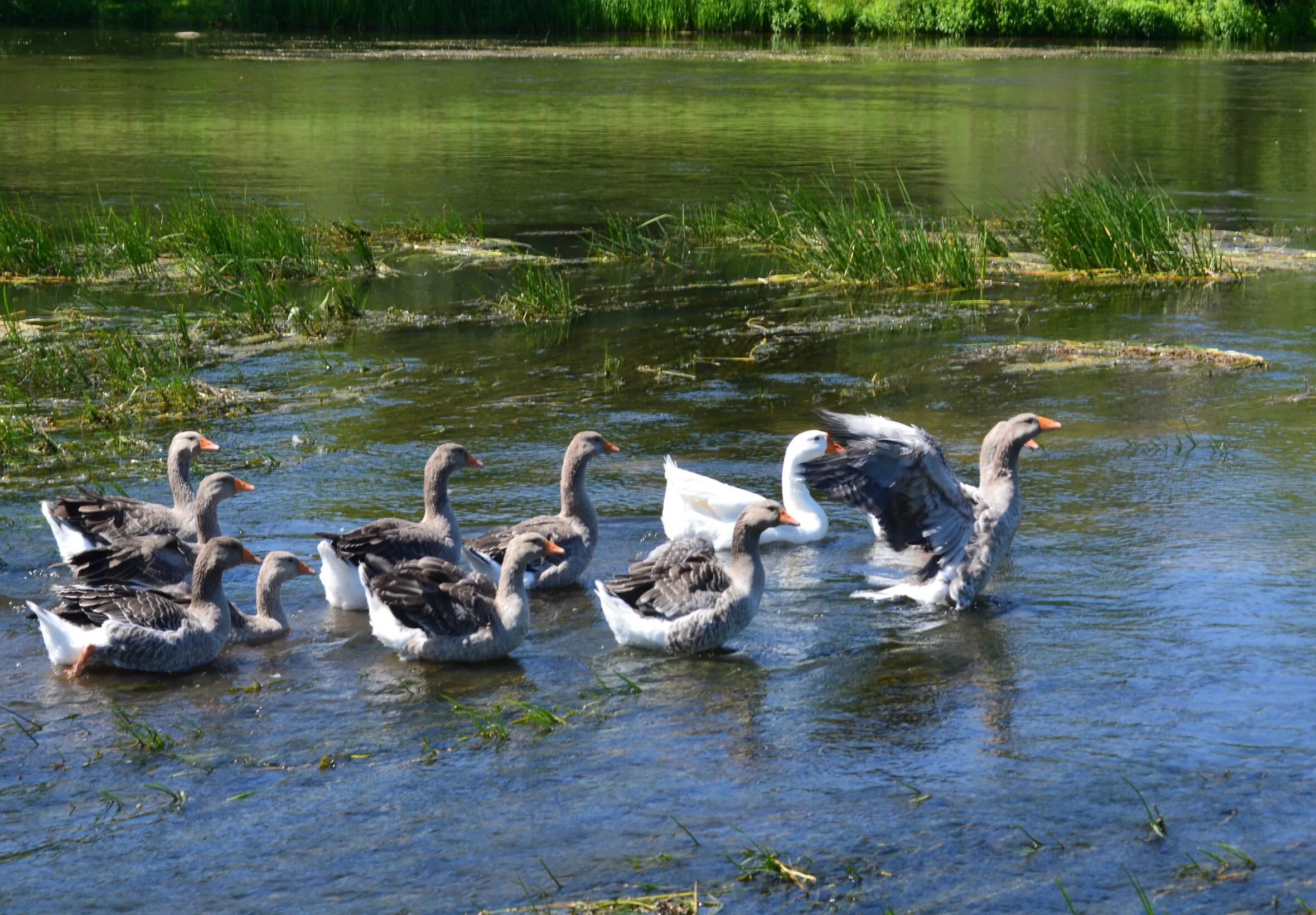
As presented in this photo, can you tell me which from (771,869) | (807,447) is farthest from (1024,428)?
(771,869)

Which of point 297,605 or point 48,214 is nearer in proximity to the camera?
point 297,605

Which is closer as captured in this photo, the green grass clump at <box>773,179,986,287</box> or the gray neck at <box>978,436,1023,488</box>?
the gray neck at <box>978,436,1023,488</box>

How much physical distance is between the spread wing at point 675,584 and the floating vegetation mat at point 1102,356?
6.91 metres

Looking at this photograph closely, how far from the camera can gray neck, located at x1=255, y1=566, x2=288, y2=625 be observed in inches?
336

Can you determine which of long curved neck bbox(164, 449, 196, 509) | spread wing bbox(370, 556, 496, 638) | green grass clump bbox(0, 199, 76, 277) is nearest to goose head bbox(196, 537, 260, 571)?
spread wing bbox(370, 556, 496, 638)

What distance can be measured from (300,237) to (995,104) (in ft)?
79.7

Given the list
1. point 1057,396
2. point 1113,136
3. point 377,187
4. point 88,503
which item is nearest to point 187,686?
point 88,503

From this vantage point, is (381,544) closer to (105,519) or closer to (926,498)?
(105,519)

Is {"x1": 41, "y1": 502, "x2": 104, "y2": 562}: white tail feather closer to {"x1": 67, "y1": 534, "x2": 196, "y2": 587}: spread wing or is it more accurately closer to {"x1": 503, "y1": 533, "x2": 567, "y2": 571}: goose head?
{"x1": 67, "y1": 534, "x2": 196, "y2": 587}: spread wing

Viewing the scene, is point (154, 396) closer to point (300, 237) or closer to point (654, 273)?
point (300, 237)

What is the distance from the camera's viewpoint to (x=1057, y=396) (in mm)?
13641

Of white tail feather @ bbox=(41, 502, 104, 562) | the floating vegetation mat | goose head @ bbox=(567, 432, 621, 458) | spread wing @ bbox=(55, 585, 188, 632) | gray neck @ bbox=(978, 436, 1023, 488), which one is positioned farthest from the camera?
the floating vegetation mat

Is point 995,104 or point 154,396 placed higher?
point 995,104

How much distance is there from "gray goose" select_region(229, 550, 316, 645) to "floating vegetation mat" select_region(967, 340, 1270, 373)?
8210 millimetres
